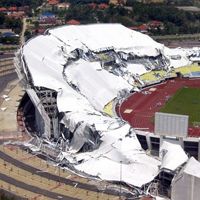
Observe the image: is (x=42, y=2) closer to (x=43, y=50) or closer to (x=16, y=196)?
(x=43, y=50)

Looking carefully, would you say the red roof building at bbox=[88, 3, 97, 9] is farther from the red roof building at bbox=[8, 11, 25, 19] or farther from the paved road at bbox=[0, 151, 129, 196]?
the paved road at bbox=[0, 151, 129, 196]

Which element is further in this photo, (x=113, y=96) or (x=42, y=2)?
(x=42, y=2)

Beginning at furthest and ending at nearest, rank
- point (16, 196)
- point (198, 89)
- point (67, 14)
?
point (67, 14)
point (198, 89)
point (16, 196)

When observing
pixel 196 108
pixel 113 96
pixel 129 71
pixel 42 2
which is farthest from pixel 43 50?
pixel 42 2

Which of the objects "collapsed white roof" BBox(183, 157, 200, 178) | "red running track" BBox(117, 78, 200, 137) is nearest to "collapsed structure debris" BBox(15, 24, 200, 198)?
"red running track" BBox(117, 78, 200, 137)

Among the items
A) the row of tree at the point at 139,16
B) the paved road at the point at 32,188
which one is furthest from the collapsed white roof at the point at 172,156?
the row of tree at the point at 139,16

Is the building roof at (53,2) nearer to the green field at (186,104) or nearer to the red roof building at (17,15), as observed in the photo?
the red roof building at (17,15)

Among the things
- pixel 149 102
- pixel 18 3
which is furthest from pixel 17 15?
pixel 149 102
